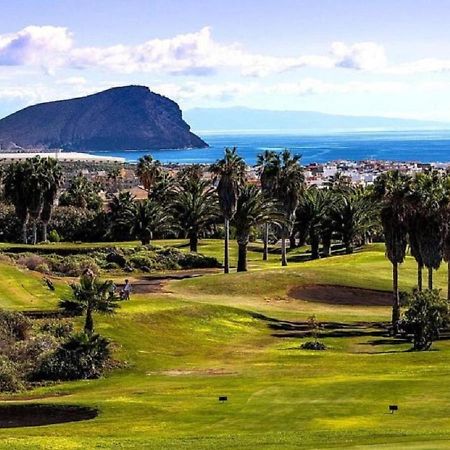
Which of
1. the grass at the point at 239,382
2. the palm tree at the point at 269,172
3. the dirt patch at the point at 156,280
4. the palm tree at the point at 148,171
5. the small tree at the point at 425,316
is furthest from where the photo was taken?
the palm tree at the point at 148,171

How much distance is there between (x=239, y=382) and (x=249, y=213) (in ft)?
128

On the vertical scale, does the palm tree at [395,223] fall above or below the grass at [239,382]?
above

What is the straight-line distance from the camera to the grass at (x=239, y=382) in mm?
23562

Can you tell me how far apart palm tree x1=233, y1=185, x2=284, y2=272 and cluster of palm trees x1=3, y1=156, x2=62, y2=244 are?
24051 mm

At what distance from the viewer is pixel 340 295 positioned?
61156 millimetres

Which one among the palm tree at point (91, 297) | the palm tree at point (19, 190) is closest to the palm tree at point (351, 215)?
the palm tree at point (19, 190)

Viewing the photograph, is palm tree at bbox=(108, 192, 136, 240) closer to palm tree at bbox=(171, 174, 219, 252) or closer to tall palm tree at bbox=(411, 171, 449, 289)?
palm tree at bbox=(171, 174, 219, 252)

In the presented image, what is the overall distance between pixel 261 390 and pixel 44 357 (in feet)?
34.2

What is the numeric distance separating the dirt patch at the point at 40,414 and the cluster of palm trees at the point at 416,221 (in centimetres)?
2540

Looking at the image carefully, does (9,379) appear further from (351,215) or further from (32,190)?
(351,215)

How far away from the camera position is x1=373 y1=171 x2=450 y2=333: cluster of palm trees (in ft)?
161

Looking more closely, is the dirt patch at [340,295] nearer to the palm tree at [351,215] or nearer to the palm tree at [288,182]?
the palm tree at [288,182]

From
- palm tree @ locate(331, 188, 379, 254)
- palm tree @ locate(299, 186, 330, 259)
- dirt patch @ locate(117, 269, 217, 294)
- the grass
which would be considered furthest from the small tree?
palm tree @ locate(299, 186, 330, 259)

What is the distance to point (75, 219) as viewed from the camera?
327 feet
